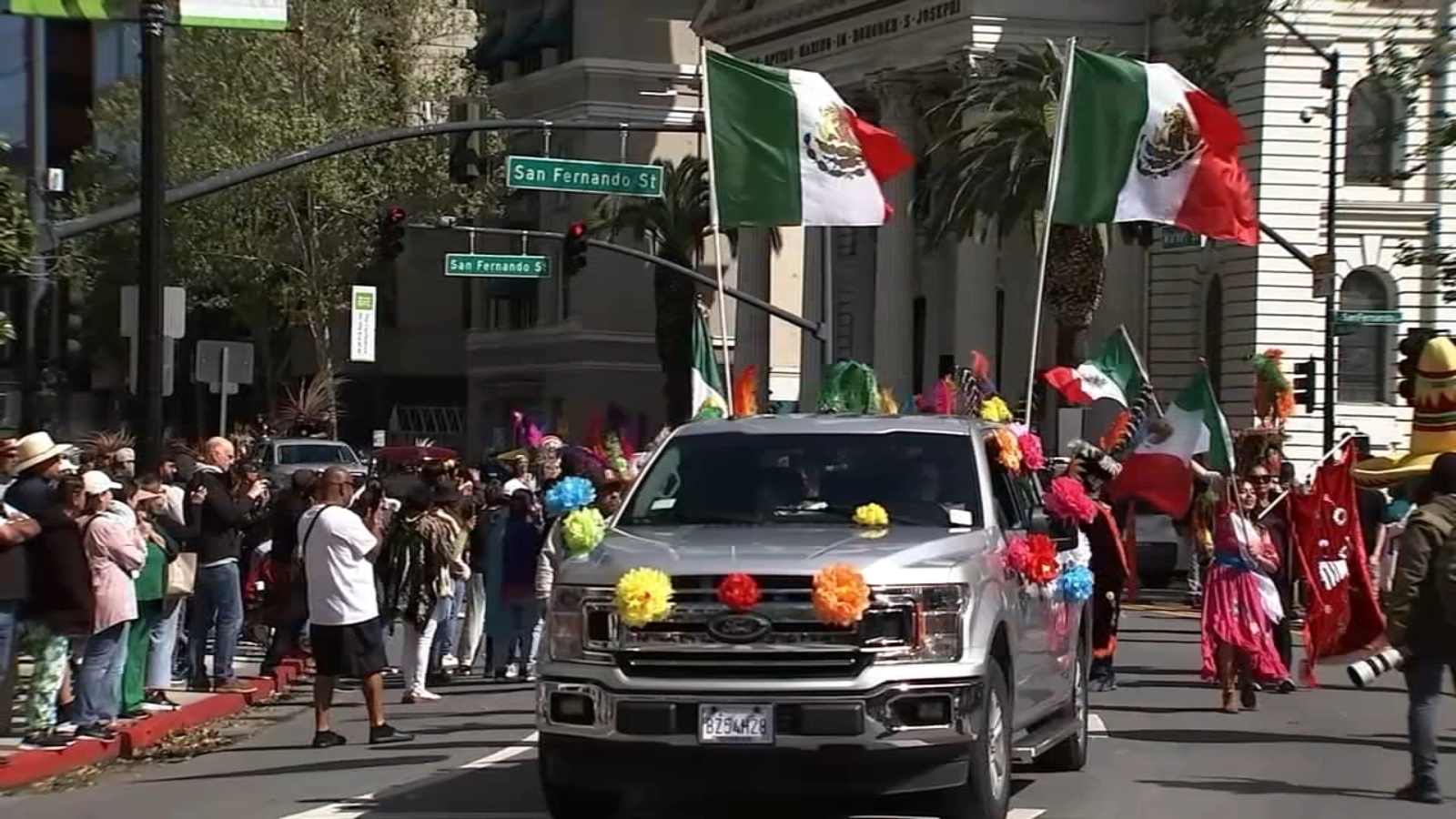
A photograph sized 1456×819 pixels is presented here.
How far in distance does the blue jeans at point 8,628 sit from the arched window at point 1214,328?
122ft

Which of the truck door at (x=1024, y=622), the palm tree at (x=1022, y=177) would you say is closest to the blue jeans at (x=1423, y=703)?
the truck door at (x=1024, y=622)

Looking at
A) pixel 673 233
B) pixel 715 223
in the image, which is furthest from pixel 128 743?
pixel 673 233

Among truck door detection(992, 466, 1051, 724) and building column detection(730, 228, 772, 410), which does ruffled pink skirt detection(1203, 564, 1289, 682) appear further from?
building column detection(730, 228, 772, 410)

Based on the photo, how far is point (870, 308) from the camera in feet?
192

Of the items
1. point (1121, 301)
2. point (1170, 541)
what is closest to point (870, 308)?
point (1121, 301)

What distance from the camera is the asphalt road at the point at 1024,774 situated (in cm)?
1125

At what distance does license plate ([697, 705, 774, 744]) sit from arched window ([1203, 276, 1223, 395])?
3918cm

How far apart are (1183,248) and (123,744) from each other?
2873cm

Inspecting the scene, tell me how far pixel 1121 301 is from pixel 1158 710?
32.9 m

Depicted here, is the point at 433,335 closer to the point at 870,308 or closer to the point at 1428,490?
the point at 870,308

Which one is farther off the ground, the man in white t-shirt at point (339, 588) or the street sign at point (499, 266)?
the street sign at point (499, 266)

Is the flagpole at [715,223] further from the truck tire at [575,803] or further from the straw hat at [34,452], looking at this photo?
the truck tire at [575,803]

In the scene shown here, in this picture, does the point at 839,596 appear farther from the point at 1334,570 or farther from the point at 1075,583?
the point at 1334,570

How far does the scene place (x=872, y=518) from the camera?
9.99 meters
